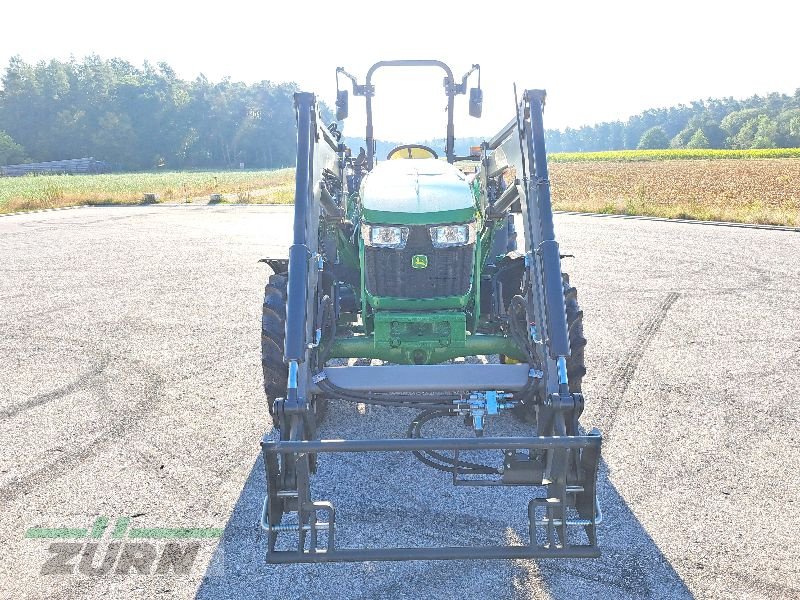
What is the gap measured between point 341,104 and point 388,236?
223cm

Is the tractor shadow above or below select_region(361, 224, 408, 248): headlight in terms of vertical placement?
below

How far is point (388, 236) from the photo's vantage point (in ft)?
12.9

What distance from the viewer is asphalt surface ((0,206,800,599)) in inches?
116

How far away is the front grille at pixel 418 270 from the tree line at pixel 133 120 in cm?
7779

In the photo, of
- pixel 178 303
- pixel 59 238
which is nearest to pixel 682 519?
pixel 178 303

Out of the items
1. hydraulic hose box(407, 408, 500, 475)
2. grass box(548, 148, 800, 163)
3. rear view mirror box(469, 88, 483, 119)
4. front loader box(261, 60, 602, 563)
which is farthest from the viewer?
grass box(548, 148, 800, 163)

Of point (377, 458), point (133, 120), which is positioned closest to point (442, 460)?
point (377, 458)

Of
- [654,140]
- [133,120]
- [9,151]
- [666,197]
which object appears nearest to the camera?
[666,197]

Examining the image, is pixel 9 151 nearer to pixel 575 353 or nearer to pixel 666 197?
pixel 666 197

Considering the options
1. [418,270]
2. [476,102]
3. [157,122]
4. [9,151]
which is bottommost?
[418,270]

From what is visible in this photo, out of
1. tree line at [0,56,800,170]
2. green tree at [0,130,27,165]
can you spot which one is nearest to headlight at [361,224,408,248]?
tree line at [0,56,800,170]

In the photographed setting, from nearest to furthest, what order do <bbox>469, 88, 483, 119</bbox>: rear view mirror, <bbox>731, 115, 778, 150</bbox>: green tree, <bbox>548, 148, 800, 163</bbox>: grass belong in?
1. <bbox>469, 88, 483, 119</bbox>: rear view mirror
2. <bbox>548, 148, 800, 163</bbox>: grass
3. <bbox>731, 115, 778, 150</bbox>: green tree

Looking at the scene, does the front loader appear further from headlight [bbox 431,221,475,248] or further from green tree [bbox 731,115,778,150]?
green tree [bbox 731,115,778,150]

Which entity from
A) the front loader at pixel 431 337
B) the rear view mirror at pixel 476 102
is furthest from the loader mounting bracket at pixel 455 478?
the rear view mirror at pixel 476 102
